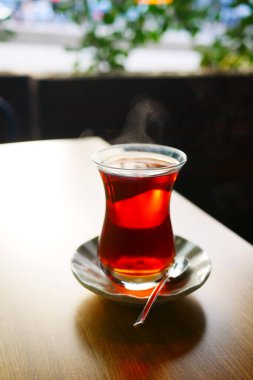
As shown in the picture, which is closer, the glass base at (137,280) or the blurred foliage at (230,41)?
the glass base at (137,280)

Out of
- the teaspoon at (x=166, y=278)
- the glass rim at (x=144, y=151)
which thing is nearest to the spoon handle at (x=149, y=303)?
the teaspoon at (x=166, y=278)

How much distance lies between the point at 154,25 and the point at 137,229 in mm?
2621

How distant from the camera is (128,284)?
72 cm

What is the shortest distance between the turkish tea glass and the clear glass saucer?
2 cm

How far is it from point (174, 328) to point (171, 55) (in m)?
5.57

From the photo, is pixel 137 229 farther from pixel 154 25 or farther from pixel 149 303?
pixel 154 25

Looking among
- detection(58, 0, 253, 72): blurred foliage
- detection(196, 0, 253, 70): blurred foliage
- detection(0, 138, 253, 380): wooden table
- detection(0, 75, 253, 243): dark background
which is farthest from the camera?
detection(196, 0, 253, 70): blurred foliage

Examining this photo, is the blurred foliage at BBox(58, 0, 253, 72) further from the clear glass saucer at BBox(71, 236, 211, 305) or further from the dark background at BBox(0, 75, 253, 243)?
the clear glass saucer at BBox(71, 236, 211, 305)

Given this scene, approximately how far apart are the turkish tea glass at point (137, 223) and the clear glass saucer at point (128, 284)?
0.06ft

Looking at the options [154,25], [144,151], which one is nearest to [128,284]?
[144,151]

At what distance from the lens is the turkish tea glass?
72cm

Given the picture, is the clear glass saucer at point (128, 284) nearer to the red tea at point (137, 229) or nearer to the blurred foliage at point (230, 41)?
the red tea at point (137, 229)

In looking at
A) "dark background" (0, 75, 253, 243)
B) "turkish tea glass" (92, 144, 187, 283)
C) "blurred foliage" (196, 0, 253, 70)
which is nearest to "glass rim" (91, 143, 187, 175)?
"turkish tea glass" (92, 144, 187, 283)

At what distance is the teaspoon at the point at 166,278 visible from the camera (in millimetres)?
622
